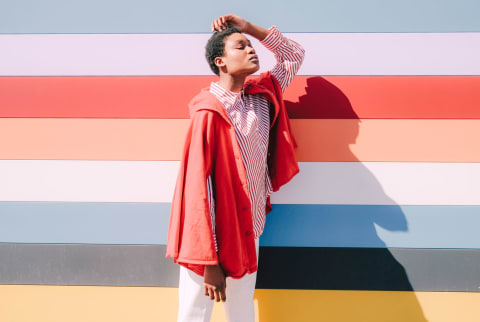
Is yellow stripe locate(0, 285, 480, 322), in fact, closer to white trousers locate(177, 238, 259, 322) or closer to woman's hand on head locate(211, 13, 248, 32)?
white trousers locate(177, 238, 259, 322)

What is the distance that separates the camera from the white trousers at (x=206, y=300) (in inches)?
48.8

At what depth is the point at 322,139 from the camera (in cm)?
161

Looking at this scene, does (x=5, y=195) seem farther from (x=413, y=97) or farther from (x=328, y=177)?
(x=413, y=97)

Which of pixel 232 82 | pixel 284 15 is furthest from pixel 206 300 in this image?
pixel 284 15

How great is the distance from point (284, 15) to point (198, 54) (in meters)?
0.49

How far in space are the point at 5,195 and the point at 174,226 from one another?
1128mm

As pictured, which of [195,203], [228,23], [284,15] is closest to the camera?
[195,203]

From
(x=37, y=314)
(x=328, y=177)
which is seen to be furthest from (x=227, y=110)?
(x=37, y=314)

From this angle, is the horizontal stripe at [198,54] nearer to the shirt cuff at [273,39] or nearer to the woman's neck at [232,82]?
the shirt cuff at [273,39]

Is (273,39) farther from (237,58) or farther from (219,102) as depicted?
(219,102)

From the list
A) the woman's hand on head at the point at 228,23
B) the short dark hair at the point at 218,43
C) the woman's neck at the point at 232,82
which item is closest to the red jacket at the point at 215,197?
the woman's neck at the point at 232,82

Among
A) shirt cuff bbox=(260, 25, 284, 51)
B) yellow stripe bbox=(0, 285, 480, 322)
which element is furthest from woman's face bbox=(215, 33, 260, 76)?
yellow stripe bbox=(0, 285, 480, 322)

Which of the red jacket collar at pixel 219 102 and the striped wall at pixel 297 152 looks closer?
the red jacket collar at pixel 219 102

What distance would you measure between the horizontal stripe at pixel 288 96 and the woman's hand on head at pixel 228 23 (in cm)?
33
